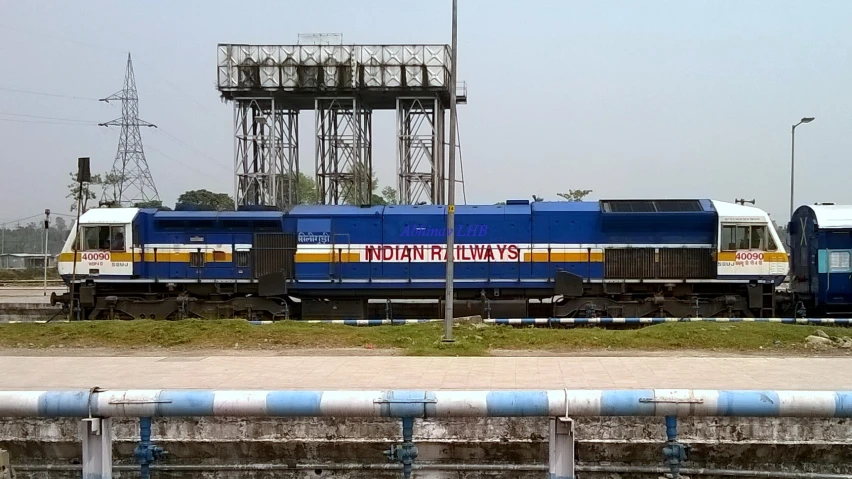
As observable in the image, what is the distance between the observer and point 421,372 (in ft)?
32.5

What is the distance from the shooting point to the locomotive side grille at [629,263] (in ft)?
63.2

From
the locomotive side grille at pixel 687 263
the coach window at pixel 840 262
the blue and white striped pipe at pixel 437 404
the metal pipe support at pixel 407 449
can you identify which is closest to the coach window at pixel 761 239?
the locomotive side grille at pixel 687 263

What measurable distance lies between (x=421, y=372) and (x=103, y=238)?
14.3m

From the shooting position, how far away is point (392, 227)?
65.8 ft

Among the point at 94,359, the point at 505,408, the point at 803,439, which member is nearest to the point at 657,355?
the point at 803,439

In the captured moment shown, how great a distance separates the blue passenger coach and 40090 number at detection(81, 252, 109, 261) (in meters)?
21.1

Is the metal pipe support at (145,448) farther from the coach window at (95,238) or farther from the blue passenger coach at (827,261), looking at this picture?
the blue passenger coach at (827,261)

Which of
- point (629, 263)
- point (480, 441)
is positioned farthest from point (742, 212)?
point (480, 441)

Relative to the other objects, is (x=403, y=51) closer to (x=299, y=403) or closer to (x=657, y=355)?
(x=657, y=355)

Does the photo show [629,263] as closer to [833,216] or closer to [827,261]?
[827,261]

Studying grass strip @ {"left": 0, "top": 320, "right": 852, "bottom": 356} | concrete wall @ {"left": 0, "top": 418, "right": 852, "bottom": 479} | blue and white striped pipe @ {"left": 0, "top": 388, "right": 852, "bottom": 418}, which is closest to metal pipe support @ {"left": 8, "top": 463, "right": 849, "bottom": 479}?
concrete wall @ {"left": 0, "top": 418, "right": 852, "bottom": 479}

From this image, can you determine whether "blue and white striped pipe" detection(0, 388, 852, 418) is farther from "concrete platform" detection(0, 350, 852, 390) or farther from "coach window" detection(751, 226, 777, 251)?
"coach window" detection(751, 226, 777, 251)

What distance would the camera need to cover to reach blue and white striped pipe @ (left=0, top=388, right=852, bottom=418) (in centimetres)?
461

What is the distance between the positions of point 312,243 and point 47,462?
13.4 meters
